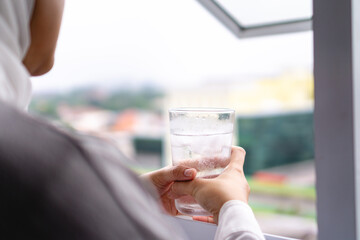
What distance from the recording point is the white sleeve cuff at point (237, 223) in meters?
0.42

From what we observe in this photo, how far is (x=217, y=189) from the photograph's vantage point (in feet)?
1.68

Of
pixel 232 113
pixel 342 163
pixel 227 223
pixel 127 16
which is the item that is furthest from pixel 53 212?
pixel 127 16

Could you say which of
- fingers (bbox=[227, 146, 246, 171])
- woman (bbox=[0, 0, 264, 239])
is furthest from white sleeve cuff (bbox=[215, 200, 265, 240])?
fingers (bbox=[227, 146, 246, 171])

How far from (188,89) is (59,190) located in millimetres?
5802

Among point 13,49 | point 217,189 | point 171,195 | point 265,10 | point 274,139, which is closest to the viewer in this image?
point 13,49

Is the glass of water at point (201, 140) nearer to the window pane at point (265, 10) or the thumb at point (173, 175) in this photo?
the thumb at point (173, 175)

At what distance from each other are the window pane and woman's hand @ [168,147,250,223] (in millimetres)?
518

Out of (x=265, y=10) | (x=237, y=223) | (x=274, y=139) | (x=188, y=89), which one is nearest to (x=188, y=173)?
(x=237, y=223)

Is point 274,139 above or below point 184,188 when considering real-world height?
below

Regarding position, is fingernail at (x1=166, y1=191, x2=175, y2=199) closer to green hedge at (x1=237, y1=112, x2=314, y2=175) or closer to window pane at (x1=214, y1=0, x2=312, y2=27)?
window pane at (x1=214, y1=0, x2=312, y2=27)

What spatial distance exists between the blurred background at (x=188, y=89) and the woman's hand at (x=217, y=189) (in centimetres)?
513

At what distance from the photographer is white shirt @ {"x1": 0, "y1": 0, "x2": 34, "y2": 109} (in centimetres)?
31

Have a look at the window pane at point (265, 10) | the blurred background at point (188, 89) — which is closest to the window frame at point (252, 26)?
the window pane at point (265, 10)

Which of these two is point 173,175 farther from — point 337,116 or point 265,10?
point 265,10
